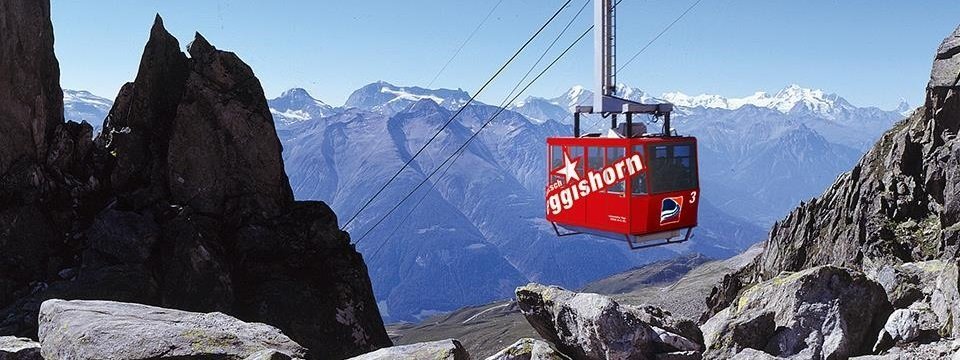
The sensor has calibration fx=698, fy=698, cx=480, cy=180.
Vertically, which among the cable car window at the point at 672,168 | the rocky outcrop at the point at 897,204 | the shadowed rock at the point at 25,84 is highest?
the shadowed rock at the point at 25,84

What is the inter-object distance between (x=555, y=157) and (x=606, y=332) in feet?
50.7

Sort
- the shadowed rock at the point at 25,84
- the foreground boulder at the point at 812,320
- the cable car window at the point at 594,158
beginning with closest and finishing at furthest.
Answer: the foreground boulder at the point at 812,320, the cable car window at the point at 594,158, the shadowed rock at the point at 25,84

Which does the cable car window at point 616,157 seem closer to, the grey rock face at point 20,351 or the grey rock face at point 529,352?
the grey rock face at point 529,352

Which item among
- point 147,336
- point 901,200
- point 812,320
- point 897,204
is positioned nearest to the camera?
point 147,336

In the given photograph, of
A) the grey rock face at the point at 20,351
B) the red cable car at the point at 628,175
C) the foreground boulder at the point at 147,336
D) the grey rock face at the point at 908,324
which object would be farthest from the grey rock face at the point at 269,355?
the red cable car at the point at 628,175

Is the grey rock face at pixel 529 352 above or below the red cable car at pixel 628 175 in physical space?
below

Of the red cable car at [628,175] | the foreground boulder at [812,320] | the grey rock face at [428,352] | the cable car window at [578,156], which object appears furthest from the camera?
the cable car window at [578,156]

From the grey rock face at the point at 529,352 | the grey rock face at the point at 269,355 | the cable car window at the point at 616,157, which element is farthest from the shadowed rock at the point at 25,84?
the grey rock face at the point at 529,352

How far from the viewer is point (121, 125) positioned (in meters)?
41.6

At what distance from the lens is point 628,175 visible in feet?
82.4

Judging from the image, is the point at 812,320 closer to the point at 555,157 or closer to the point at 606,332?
the point at 606,332

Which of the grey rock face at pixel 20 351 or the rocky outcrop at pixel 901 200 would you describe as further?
the rocky outcrop at pixel 901 200

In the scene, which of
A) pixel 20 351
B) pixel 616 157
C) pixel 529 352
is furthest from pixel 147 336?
pixel 616 157

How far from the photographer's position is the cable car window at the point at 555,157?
27547 millimetres
